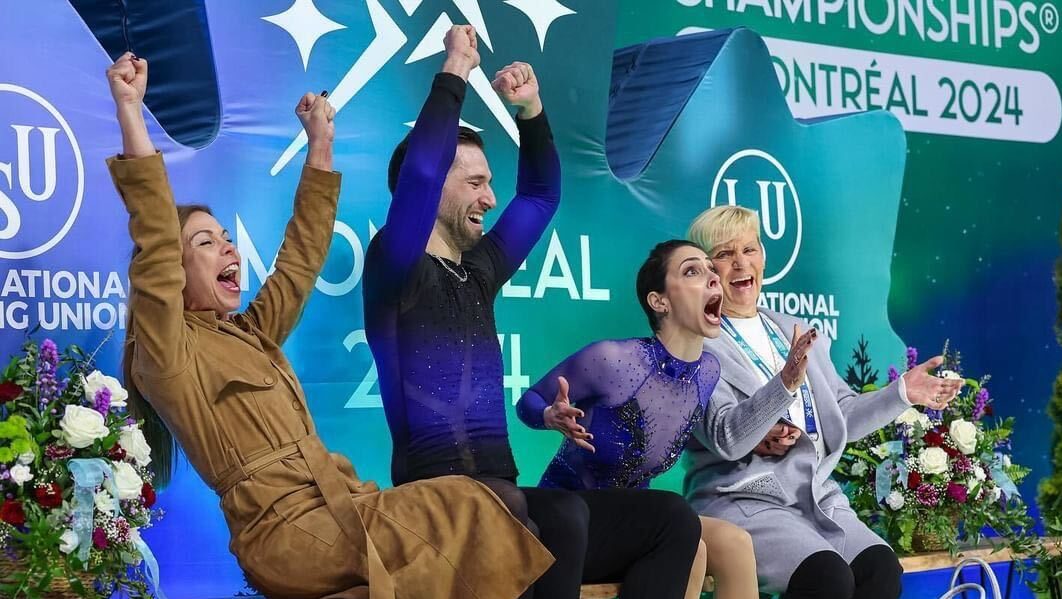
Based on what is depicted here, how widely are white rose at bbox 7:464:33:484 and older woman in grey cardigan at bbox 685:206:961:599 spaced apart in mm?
2062

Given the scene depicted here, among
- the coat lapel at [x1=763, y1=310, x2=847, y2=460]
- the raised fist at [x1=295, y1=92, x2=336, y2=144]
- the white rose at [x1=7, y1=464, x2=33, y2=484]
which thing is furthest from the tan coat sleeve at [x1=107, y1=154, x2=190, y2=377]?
the coat lapel at [x1=763, y1=310, x2=847, y2=460]

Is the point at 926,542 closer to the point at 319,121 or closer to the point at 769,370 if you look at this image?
the point at 769,370

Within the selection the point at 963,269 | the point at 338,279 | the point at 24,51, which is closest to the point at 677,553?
the point at 338,279

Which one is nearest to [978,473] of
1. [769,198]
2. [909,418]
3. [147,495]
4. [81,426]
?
[909,418]

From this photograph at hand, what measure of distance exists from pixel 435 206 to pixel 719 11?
2422 mm

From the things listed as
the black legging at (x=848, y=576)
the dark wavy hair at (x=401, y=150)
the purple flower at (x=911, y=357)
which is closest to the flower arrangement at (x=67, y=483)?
the dark wavy hair at (x=401, y=150)

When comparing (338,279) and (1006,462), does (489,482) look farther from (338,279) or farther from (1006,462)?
(1006,462)

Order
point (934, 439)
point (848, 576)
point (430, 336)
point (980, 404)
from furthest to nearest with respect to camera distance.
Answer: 1. point (980, 404)
2. point (934, 439)
3. point (848, 576)
4. point (430, 336)

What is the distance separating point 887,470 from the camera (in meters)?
5.18

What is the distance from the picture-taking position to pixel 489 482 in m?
3.52

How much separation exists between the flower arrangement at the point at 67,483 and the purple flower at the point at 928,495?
2.80 m

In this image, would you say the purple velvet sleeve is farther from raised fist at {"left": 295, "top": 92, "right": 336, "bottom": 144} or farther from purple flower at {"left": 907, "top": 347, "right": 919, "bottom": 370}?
purple flower at {"left": 907, "top": 347, "right": 919, "bottom": 370}

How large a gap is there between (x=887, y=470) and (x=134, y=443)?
2821mm

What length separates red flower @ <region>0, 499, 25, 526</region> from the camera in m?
3.51
